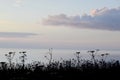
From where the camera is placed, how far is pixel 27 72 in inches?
776

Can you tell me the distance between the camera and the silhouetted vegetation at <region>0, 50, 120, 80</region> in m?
18.2

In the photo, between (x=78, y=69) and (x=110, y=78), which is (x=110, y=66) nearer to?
(x=78, y=69)

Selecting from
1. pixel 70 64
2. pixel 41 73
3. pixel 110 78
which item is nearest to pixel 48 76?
pixel 41 73

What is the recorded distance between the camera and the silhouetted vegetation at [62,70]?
1817 cm

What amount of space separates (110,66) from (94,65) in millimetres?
1006

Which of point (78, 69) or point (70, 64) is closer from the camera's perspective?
point (78, 69)

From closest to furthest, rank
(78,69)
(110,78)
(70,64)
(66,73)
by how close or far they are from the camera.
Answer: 1. (110,78)
2. (66,73)
3. (78,69)
4. (70,64)

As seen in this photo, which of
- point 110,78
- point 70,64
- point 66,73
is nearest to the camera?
point 110,78

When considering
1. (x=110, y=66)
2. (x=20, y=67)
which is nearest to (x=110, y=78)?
(x=110, y=66)

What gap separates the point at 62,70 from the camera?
66.9ft

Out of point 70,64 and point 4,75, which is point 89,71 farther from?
point 4,75

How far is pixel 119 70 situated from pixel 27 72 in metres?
4.30

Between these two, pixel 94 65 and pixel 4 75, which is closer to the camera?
pixel 4 75

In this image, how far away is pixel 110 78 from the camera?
59.0ft
